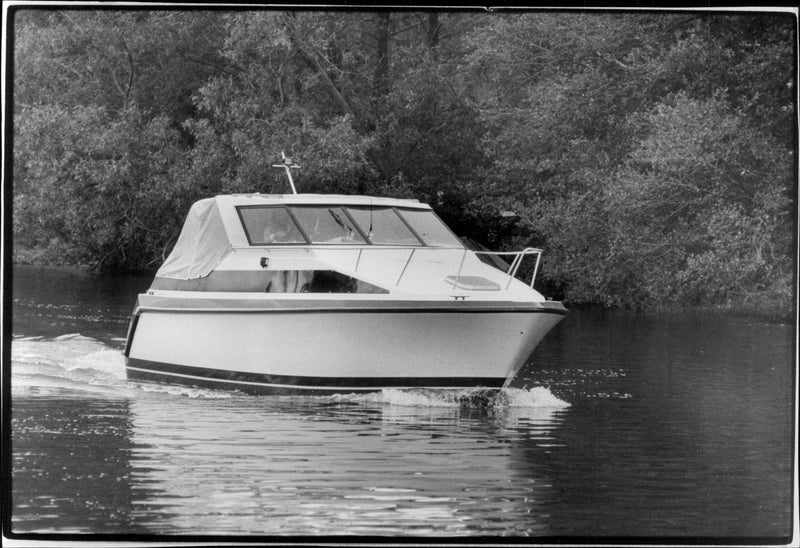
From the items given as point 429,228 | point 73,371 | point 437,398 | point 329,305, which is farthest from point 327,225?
point 73,371

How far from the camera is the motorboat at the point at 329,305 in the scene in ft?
29.8

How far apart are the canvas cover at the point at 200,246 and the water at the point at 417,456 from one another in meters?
1.22

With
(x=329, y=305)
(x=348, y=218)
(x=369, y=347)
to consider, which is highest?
(x=348, y=218)

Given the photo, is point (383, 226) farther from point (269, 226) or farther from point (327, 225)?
point (269, 226)

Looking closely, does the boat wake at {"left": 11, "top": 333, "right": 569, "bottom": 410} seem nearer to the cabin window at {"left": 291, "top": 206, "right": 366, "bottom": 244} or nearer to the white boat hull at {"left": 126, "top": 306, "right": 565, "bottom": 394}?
the white boat hull at {"left": 126, "top": 306, "right": 565, "bottom": 394}

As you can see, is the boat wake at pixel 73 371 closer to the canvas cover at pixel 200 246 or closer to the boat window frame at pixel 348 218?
the canvas cover at pixel 200 246

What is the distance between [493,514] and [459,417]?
2853mm

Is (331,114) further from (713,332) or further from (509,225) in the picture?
(713,332)

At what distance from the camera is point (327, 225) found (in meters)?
10.3

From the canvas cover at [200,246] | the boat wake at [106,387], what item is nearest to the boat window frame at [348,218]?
the canvas cover at [200,246]

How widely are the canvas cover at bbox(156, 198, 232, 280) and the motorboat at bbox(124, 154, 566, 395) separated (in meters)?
0.02

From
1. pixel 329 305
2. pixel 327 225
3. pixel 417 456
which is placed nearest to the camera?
pixel 417 456

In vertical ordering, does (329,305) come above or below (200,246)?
below

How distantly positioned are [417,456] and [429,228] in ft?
12.1
